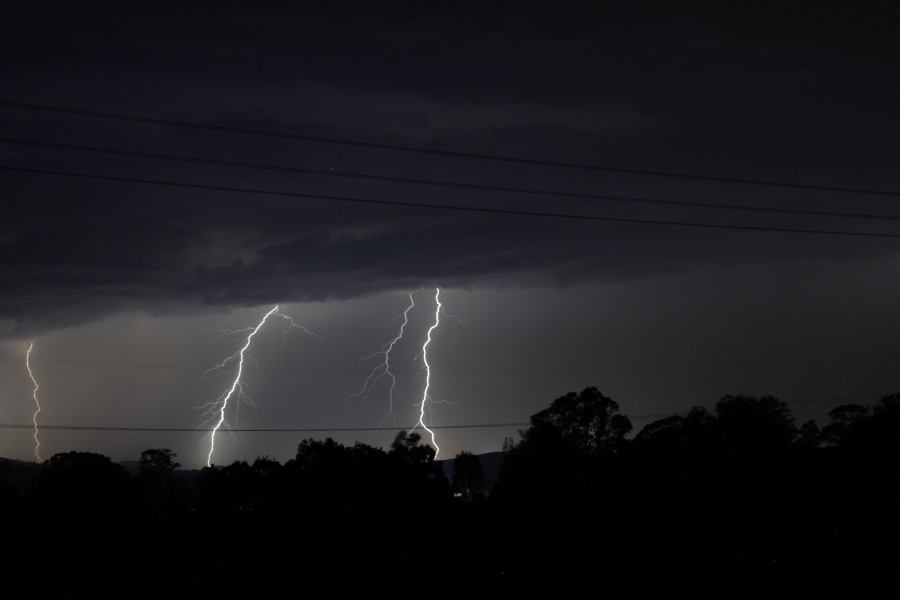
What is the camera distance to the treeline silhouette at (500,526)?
3872 centimetres

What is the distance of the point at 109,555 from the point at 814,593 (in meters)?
25.7

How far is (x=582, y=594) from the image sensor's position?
36.0 metres

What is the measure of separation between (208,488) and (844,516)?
2734 centimetres

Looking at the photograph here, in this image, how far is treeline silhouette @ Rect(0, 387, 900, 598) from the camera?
38719mm

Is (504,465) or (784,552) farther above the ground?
(504,465)

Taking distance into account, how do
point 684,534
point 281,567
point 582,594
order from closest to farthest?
1. point 582,594
2. point 281,567
3. point 684,534

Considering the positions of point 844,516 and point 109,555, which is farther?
point 844,516

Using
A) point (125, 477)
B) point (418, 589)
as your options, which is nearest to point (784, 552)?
point (418, 589)

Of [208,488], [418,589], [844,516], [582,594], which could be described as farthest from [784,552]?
[208,488]

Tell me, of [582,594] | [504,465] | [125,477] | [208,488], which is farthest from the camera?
[504,465]

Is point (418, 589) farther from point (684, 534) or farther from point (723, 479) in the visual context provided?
point (723, 479)

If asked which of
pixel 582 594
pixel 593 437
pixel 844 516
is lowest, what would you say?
pixel 582 594

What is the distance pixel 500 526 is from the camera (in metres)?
44.8

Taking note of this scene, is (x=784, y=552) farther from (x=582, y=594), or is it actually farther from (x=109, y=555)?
(x=109, y=555)
